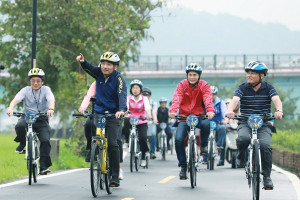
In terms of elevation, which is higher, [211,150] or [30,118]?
[30,118]

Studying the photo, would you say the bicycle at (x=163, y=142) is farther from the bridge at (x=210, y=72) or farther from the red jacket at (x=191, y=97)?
the bridge at (x=210, y=72)

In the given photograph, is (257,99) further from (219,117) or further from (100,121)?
(219,117)

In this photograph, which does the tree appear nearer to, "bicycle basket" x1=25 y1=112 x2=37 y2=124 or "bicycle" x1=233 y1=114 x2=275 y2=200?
"bicycle basket" x1=25 y1=112 x2=37 y2=124

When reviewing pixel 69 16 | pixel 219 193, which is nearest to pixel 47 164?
pixel 219 193

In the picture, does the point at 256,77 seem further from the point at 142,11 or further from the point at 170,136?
the point at 142,11

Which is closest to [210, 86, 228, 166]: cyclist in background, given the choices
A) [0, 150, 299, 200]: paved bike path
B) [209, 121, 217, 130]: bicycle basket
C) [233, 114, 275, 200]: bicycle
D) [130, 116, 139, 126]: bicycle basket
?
[209, 121, 217, 130]: bicycle basket

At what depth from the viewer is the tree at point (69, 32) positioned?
22.2 meters

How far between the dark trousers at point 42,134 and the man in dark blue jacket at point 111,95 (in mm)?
1782

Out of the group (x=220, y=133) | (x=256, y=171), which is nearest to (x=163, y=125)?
(x=220, y=133)

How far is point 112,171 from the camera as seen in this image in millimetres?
10312

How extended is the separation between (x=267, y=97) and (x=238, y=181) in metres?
3.54

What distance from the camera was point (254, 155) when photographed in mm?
9492

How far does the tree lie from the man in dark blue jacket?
35.5ft

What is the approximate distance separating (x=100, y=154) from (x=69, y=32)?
1416cm
